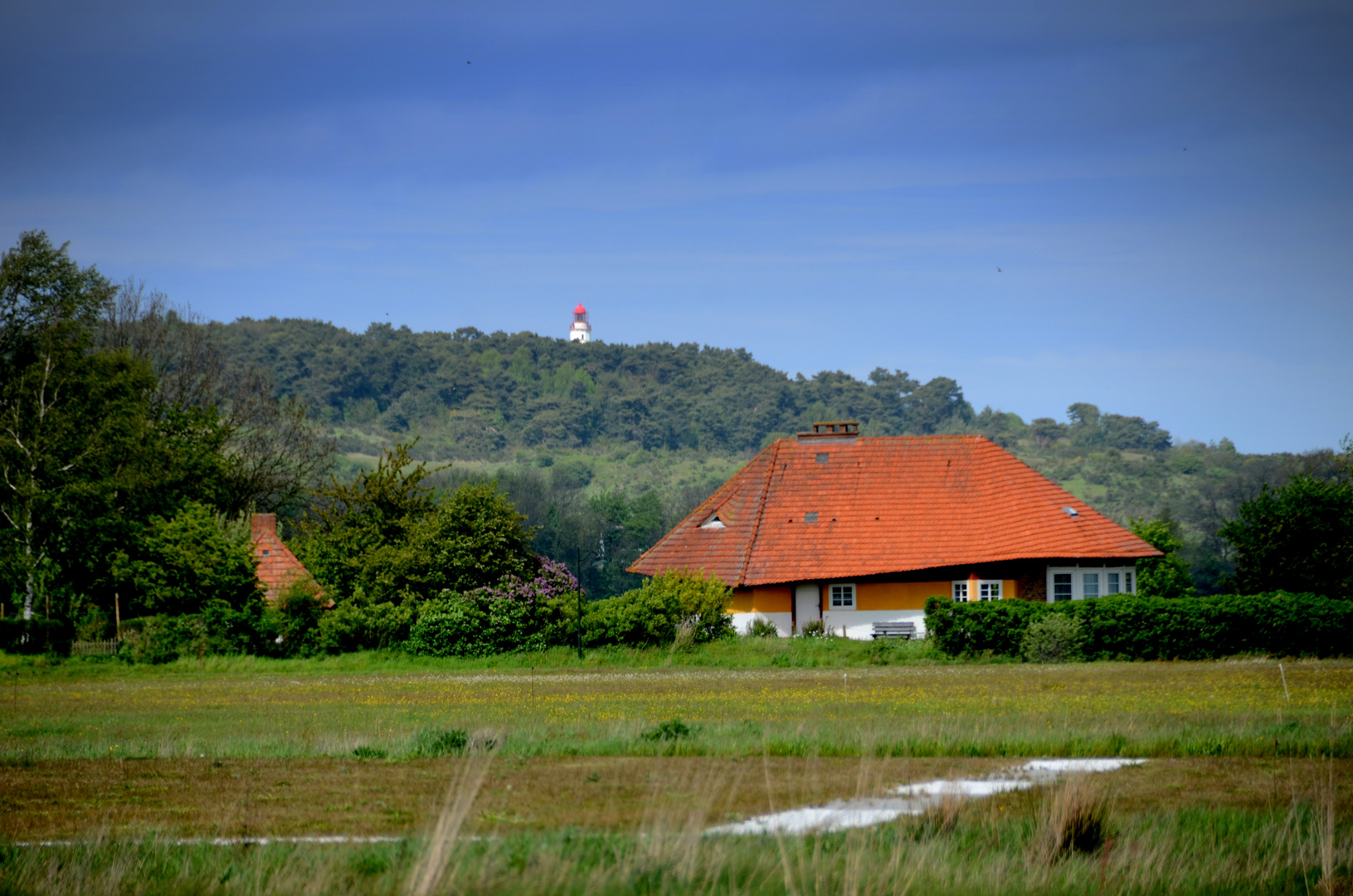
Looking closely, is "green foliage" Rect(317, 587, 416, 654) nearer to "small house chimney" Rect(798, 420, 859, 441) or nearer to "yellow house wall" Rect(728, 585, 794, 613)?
"yellow house wall" Rect(728, 585, 794, 613)

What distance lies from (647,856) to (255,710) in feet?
51.6

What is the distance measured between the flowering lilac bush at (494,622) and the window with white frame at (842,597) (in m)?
11.0

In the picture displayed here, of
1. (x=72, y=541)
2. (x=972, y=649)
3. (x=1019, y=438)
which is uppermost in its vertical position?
(x=1019, y=438)

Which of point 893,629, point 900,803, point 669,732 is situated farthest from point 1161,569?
point 900,803

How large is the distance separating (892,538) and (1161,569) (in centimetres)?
1072

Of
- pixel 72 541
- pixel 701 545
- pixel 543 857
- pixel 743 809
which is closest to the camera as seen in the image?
pixel 543 857

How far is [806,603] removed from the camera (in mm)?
42156

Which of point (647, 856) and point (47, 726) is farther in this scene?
point (47, 726)

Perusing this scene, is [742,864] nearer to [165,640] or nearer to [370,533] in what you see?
[165,640]

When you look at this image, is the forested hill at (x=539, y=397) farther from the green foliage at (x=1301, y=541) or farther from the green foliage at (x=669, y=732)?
the green foliage at (x=669, y=732)

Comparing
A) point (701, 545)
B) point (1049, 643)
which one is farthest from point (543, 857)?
point (701, 545)

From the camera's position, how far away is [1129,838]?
31.8 feet

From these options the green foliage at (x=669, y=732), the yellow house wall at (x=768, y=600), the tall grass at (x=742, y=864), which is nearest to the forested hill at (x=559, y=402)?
the yellow house wall at (x=768, y=600)

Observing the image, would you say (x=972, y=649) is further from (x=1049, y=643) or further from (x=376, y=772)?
(x=376, y=772)
